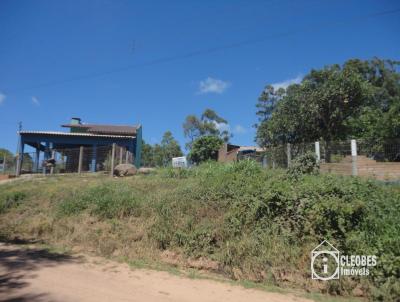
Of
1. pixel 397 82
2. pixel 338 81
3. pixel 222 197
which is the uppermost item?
pixel 397 82

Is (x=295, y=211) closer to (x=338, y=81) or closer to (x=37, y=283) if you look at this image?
(x=37, y=283)

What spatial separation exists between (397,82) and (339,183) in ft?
102

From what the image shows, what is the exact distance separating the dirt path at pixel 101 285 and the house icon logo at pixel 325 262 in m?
0.83

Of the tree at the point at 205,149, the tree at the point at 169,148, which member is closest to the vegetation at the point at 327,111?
the tree at the point at 205,149

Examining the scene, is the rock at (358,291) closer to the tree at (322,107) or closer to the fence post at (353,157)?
the fence post at (353,157)

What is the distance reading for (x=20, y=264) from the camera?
20.1 ft

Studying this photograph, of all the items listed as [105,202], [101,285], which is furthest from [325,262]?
[105,202]

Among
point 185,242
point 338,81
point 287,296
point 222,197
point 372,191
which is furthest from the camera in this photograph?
point 338,81

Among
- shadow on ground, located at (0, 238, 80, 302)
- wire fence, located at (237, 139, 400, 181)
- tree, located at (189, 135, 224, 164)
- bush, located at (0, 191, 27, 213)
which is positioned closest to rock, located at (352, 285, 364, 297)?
shadow on ground, located at (0, 238, 80, 302)

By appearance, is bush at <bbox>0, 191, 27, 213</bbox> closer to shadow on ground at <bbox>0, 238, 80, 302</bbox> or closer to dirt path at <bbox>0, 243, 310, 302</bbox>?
shadow on ground at <bbox>0, 238, 80, 302</bbox>

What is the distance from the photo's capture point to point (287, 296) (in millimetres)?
4922

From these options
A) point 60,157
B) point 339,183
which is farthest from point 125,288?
point 60,157

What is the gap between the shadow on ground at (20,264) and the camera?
4449mm

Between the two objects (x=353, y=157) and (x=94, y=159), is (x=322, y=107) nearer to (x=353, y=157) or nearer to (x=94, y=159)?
(x=353, y=157)
